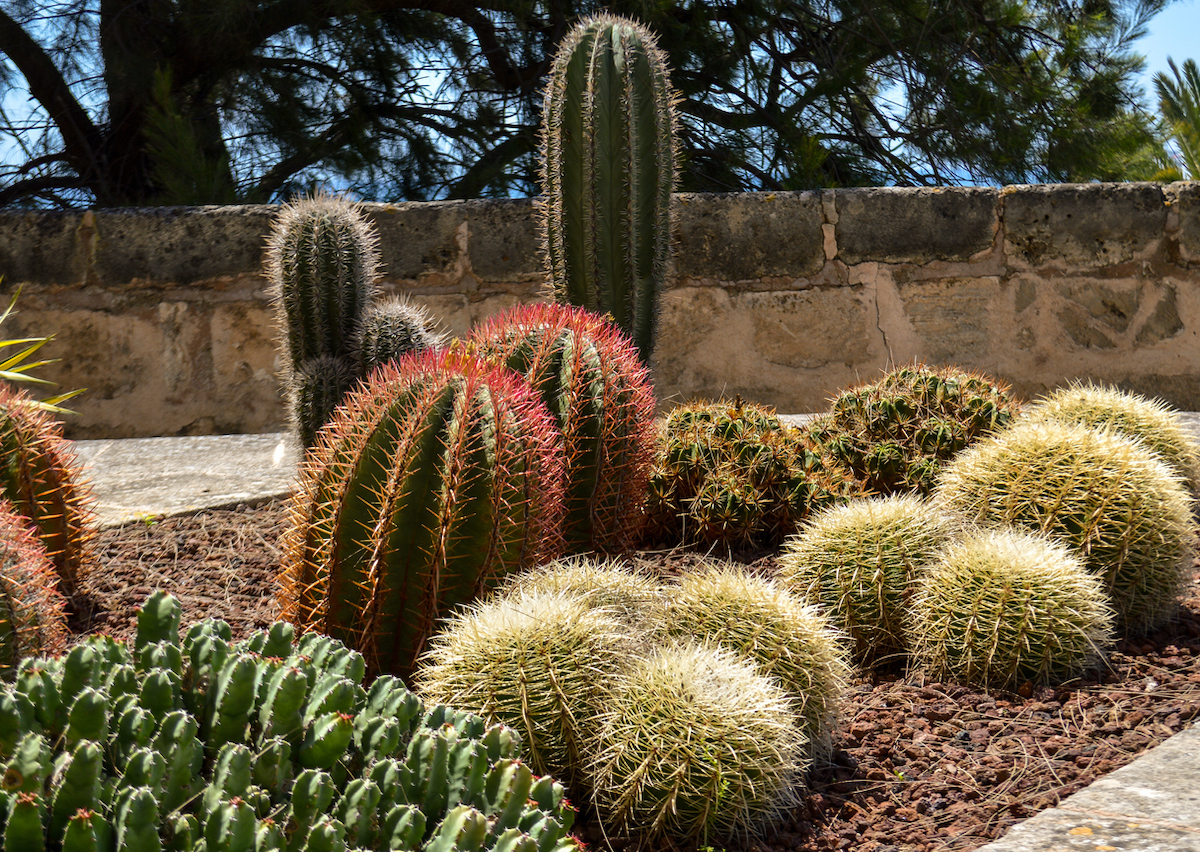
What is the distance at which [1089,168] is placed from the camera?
5262mm

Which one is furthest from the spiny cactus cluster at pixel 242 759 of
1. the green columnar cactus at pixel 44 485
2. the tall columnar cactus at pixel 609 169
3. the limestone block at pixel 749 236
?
the limestone block at pixel 749 236

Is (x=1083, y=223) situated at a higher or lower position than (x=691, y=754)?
higher

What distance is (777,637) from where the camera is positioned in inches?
65.7

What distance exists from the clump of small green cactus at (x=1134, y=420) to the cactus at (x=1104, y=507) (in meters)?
0.44

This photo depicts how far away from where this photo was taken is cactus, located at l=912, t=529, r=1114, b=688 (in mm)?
1862

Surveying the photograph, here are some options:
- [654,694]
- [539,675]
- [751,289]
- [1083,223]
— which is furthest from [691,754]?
[1083,223]

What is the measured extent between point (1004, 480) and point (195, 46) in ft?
15.5

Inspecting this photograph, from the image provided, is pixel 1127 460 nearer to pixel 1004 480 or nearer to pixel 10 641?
pixel 1004 480

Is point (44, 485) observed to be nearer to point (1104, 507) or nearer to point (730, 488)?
point (730, 488)

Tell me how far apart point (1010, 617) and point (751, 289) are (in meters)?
2.24

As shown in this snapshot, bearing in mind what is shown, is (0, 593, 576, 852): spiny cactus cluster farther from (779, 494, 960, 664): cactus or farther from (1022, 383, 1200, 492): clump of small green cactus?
(1022, 383, 1200, 492): clump of small green cactus

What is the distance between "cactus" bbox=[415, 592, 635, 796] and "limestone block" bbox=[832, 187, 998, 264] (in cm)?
274

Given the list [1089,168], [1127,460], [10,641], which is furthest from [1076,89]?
[10,641]

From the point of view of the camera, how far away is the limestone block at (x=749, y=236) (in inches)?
153
